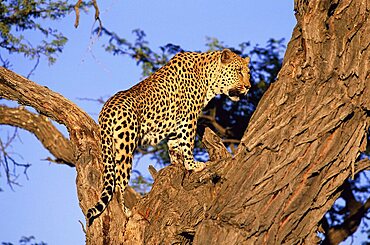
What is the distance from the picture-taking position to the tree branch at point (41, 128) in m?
10.3

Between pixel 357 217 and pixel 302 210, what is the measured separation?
22.9 ft

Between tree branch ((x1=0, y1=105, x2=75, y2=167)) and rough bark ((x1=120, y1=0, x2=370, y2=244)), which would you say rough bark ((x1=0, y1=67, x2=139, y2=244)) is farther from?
tree branch ((x1=0, y1=105, x2=75, y2=167))

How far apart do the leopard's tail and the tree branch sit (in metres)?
3.66

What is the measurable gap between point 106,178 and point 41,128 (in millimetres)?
4015

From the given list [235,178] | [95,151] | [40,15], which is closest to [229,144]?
[40,15]

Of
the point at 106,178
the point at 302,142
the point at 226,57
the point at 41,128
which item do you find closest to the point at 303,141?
the point at 302,142

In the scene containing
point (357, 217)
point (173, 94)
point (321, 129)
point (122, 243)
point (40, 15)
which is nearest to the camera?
point (321, 129)

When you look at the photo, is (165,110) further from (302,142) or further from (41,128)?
(41,128)

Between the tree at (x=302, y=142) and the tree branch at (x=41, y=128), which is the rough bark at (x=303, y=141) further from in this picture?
the tree branch at (x=41, y=128)

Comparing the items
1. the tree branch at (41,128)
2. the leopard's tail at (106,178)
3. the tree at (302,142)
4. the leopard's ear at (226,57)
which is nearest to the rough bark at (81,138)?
the leopard's tail at (106,178)

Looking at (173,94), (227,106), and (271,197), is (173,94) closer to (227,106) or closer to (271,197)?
(271,197)

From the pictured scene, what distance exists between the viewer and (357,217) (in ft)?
40.3

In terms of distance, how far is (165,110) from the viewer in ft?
25.2

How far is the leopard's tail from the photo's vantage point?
20.8 feet
